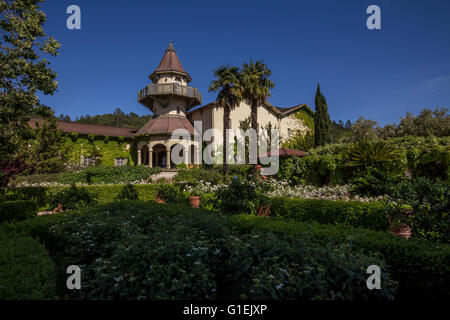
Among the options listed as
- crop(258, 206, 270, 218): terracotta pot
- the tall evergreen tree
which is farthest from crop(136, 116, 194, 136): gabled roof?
crop(258, 206, 270, 218): terracotta pot

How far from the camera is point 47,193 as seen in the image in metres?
12.6

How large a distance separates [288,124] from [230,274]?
1102 inches

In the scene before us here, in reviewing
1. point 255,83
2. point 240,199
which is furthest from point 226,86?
point 240,199

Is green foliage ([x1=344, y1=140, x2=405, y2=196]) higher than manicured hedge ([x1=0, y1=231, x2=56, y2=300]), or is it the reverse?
green foliage ([x1=344, y1=140, x2=405, y2=196])

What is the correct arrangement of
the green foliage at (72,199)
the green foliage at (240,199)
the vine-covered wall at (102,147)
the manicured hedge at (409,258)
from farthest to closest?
the vine-covered wall at (102,147), the green foliage at (72,199), the green foliage at (240,199), the manicured hedge at (409,258)

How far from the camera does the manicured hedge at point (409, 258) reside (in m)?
3.27

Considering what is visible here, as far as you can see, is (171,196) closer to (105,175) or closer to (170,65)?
(105,175)

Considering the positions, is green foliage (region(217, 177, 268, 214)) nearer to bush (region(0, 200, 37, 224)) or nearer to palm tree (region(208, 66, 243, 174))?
bush (region(0, 200, 37, 224))

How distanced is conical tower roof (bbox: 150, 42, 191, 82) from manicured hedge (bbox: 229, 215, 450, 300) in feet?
85.8

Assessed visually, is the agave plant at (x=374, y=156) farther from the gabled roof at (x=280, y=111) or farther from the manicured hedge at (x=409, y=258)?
the gabled roof at (x=280, y=111)

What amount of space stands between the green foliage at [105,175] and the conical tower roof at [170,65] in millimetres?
11841

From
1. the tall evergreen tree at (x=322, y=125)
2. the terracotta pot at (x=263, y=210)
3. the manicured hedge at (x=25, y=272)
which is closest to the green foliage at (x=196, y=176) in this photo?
the terracotta pot at (x=263, y=210)

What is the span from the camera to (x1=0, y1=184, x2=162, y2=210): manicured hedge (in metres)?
12.0

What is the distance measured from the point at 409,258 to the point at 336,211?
12.2 ft
